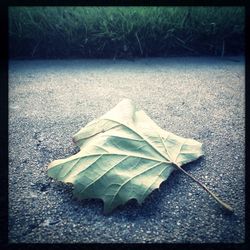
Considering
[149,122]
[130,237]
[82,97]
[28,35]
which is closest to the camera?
[130,237]

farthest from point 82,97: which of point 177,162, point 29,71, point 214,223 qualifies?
point 214,223

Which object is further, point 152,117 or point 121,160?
point 152,117

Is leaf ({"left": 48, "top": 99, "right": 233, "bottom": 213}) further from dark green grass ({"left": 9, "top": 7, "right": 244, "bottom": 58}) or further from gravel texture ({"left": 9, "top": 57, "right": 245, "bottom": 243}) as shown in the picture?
dark green grass ({"left": 9, "top": 7, "right": 244, "bottom": 58})

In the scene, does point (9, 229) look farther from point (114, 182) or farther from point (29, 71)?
point (29, 71)
